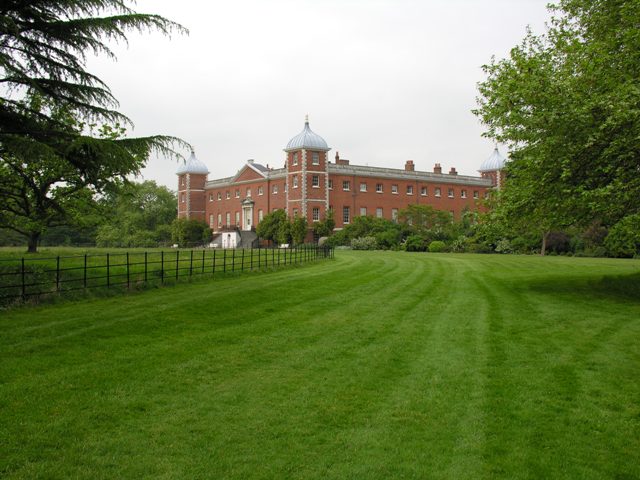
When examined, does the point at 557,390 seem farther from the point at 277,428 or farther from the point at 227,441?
the point at 227,441

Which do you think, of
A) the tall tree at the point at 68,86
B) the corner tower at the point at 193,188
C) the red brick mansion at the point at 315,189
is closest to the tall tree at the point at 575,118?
the tall tree at the point at 68,86

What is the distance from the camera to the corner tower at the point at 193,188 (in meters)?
76.1

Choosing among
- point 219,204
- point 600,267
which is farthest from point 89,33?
point 219,204

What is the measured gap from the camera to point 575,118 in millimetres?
14836

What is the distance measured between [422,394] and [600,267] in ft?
74.5

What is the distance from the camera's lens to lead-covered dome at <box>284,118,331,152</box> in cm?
5844

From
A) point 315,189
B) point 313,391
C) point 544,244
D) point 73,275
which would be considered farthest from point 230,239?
point 313,391

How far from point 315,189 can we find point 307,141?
A: 5.32 meters

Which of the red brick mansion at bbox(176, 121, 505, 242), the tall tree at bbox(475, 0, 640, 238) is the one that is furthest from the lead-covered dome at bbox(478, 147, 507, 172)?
the tall tree at bbox(475, 0, 640, 238)

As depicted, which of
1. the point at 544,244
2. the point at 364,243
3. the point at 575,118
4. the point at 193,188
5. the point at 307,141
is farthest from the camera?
the point at 193,188

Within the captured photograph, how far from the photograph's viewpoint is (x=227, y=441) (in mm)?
5621

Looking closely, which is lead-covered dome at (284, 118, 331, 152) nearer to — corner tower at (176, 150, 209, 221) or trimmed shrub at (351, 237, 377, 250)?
trimmed shrub at (351, 237, 377, 250)

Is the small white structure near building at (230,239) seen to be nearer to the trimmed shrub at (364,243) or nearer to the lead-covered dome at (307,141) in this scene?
the lead-covered dome at (307,141)

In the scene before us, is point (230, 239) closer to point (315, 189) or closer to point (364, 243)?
point (315, 189)
